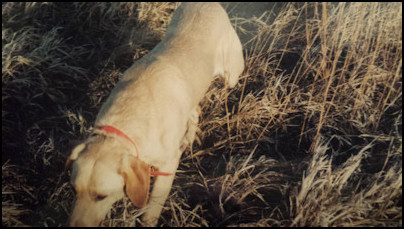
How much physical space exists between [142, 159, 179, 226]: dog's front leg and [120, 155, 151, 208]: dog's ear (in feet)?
1.30

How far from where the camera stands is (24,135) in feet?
8.68

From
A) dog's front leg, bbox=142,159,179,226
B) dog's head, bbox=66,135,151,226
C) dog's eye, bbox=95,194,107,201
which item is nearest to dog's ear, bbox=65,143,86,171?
dog's head, bbox=66,135,151,226

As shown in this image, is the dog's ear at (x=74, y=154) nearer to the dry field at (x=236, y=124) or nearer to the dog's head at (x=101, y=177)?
the dog's head at (x=101, y=177)

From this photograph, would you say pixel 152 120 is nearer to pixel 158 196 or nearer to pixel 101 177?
pixel 101 177

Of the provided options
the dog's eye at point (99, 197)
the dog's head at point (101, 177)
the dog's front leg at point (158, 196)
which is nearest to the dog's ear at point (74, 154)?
the dog's head at point (101, 177)

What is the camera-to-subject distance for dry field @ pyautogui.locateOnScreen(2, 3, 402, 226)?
2.12 metres

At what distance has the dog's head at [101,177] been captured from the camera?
166 centimetres

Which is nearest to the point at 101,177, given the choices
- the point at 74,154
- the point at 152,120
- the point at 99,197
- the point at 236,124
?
the point at 99,197

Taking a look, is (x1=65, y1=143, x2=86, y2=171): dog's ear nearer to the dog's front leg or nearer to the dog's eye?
the dog's eye

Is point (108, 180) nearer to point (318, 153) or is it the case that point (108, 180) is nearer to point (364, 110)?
point (318, 153)

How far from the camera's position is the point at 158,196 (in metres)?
2.17

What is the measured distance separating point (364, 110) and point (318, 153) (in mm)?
835

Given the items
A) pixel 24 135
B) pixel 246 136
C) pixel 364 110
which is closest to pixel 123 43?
pixel 24 135

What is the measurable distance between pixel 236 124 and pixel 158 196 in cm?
103
